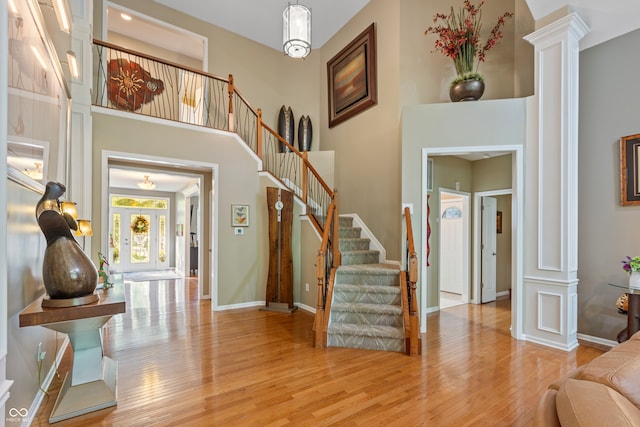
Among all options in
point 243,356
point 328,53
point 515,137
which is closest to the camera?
point 243,356

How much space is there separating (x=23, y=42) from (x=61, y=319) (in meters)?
1.68

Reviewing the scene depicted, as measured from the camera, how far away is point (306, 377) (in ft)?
9.29

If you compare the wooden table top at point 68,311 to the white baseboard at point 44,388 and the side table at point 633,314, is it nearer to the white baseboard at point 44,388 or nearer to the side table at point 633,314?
the white baseboard at point 44,388

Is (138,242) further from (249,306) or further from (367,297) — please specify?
(367,297)

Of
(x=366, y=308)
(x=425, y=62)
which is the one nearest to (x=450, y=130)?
(x=425, y=62)

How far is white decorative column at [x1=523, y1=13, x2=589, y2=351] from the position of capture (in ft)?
11.8

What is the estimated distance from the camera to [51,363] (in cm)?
272

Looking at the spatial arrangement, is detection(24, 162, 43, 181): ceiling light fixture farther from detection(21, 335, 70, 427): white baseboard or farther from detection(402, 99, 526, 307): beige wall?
detection(402, 99, 526, 307): beige wall

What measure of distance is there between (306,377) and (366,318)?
1.15 meters

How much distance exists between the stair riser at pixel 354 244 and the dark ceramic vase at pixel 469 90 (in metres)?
2.58

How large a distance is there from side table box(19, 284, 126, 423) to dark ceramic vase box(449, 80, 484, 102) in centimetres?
452

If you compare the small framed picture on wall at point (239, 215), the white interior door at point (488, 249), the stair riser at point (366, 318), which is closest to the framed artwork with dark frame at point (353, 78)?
the small framed picture on wall at point (239, 215)

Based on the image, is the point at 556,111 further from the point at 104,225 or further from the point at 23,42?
the point at 104,225

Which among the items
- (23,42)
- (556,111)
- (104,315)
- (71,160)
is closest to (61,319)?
(104,315)
